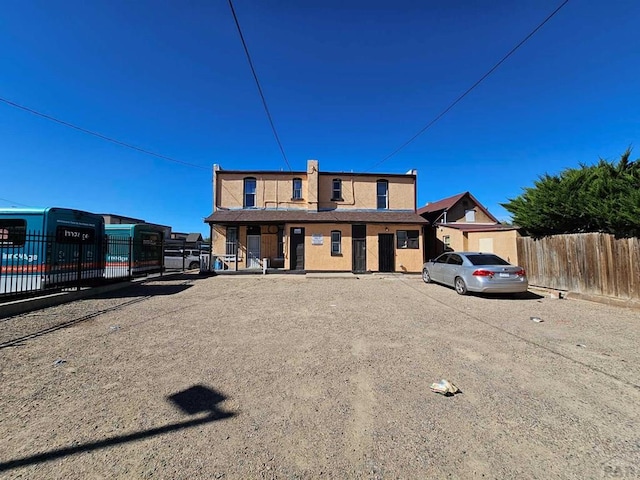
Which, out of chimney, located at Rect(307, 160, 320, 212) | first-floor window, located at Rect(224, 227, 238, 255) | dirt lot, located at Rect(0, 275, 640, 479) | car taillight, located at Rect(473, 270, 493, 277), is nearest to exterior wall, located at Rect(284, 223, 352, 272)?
chimney, located at Rect(307, 160, 320, 212)

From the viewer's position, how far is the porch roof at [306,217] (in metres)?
17.1

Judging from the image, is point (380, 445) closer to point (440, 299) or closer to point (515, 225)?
point (440, 299)

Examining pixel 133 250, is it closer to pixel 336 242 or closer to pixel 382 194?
pixel 336 242

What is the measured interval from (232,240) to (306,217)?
5148 millimetres

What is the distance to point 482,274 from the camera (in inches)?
353

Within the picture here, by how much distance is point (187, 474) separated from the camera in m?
2.03

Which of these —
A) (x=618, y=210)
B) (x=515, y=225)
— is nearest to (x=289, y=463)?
(x=618, y=210)

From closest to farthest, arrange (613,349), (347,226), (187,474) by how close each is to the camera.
Answer: (187,474) < (613,349) < (347,226)

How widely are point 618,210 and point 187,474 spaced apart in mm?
11932

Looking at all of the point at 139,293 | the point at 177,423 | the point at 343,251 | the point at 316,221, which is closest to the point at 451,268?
the point at 343,251

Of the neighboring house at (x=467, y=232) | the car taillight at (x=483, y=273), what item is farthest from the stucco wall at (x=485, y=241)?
the car taillight at (x=483, y=273)

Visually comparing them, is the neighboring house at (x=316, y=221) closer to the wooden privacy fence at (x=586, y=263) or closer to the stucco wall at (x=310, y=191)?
the stucco wall at (x=310, y=191)

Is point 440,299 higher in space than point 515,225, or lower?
lower

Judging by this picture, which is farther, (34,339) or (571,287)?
(571,287)
